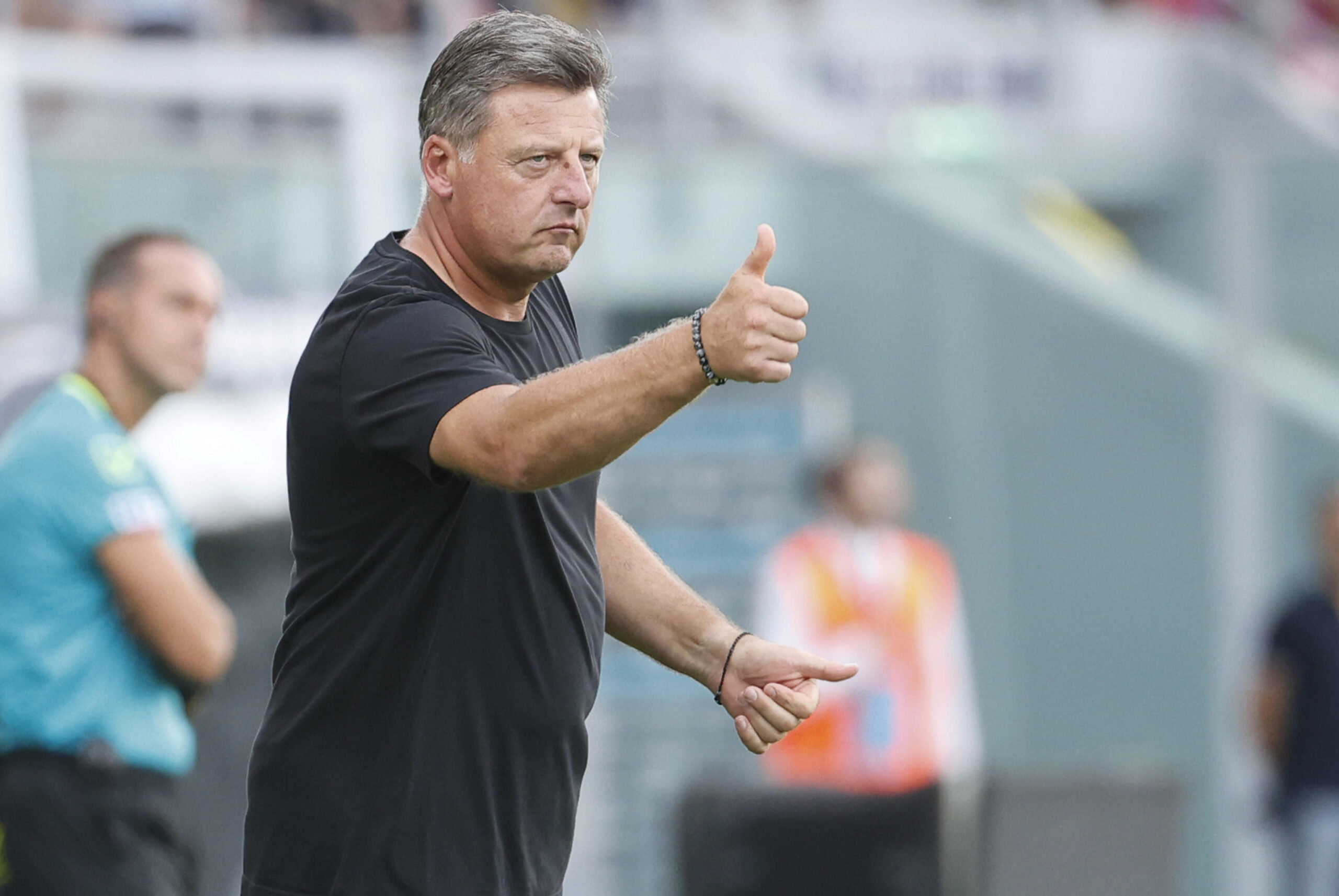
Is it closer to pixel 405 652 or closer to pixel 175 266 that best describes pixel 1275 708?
pixel 175 266

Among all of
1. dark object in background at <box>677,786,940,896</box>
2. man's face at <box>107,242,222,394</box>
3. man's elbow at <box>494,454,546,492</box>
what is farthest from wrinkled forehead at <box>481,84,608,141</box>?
dark object in background at <box>677,786,940,896</box>

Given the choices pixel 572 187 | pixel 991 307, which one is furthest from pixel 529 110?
pixel 991 307

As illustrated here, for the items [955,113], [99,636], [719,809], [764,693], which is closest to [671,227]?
[955,113]

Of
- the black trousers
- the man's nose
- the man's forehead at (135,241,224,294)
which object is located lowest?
the black trousers

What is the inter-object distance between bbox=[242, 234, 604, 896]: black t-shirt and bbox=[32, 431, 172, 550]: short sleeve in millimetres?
1417

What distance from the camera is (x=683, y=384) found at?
235cm

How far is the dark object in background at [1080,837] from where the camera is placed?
6633 millimetres

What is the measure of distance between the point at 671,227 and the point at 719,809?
3.11m

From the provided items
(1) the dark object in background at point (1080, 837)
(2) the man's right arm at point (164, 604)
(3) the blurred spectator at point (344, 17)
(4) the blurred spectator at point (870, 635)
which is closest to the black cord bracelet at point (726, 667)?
(2) the man's right arm at point (164, 604)

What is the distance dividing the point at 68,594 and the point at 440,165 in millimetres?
1762

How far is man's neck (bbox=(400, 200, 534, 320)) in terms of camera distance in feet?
8.97

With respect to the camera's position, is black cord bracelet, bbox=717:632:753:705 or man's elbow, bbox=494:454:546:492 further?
black cord bracelet, bbox=717:632:753:705

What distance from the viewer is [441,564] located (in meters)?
2.63

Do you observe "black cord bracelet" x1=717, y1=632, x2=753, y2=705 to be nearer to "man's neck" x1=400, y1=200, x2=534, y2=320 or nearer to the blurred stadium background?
"man's neck" x1=400, y1=200, x2=534, y2=320
